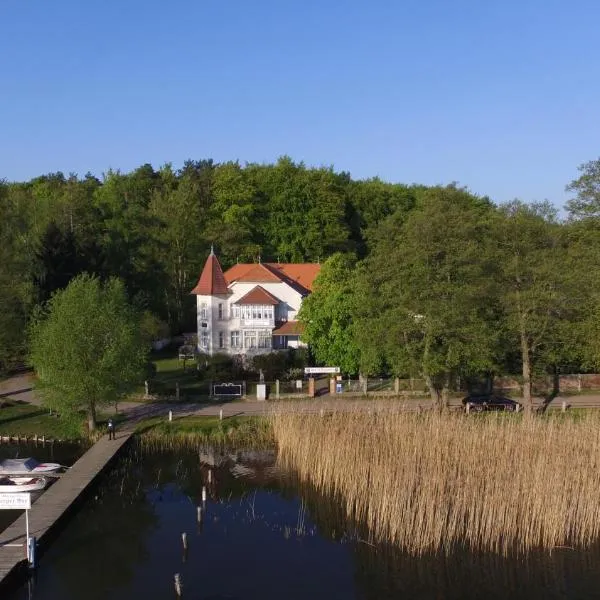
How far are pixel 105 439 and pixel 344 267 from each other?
21.4 m

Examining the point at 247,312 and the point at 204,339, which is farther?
the point at 204,339

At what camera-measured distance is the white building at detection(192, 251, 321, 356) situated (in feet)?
169

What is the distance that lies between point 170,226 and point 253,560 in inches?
2041

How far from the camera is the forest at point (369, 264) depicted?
35281mm

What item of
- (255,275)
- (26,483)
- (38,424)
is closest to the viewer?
(26,483)

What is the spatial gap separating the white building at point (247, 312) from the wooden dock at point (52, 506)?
63.3 ft

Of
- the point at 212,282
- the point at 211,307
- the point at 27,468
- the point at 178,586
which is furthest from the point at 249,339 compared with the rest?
the point at 178,586

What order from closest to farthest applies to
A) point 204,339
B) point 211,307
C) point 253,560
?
point 253,560
point 211,307
point 204,339

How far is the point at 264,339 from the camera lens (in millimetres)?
51531

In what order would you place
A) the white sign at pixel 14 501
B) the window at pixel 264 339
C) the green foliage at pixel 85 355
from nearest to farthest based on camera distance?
the white sign at pixel 14 501
the green foliage at pixel 85 355
the window at pixel 264 339

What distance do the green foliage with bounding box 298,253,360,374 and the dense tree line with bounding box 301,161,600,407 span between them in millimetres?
2870

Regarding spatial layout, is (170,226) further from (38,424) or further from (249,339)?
(38,424)

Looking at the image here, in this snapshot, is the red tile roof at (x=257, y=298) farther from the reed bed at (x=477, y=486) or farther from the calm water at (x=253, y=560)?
the reed bed at (x=477, y=486)

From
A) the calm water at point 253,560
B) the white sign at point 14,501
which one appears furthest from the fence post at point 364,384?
the white sign at point 14,501
